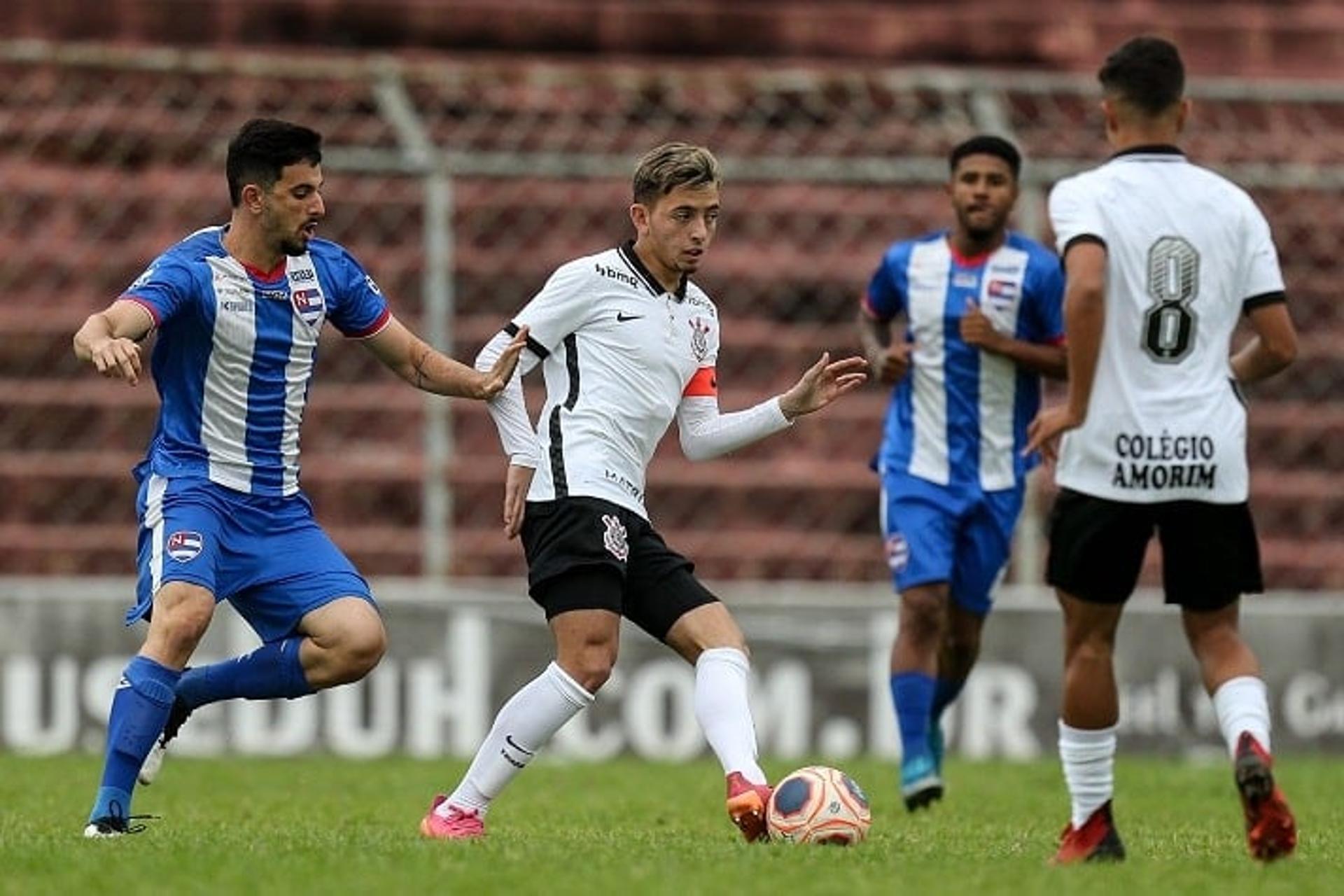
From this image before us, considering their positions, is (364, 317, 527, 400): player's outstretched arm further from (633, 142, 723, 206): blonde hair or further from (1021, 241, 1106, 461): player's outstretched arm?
(1021, 241, 1106, 461): player's outstretched arm

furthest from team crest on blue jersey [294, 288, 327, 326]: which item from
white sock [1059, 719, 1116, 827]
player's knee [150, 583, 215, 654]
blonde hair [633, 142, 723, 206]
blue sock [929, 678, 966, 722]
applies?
blue sock [929, 678, 966, 722]

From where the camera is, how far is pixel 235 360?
8445 millimetres

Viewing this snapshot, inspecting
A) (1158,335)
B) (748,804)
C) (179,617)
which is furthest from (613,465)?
(1158,335)

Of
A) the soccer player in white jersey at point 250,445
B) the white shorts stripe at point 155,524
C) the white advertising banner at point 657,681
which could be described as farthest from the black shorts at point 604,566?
the white advertising banner at point 657,681

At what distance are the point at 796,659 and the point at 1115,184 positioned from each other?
266 inches

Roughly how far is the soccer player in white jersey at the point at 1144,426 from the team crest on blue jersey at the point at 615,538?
50.2 inches

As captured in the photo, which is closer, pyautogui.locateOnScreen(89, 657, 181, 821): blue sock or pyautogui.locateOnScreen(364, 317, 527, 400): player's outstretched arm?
pyautogui.locateOnScreen(89, 657, 181, 821): blue sock

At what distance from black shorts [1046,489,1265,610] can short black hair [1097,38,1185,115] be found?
98 centimetres

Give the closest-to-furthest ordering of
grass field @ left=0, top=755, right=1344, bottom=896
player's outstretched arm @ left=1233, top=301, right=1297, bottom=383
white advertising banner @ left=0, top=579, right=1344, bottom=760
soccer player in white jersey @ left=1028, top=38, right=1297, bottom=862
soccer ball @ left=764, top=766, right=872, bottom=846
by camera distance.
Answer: grass field @ left=0, top=755, right=1344, bottom=896 → soccer player in white jersey @ left=1028, top=38, right=1297, bottom=862 → player's outstretched arm @ left=1233, top=301, right=1297, bottom=383 → soccer ball @ left=764, top=766, right=872, bottom=846 → white advertising banner @ left=0, top=579, right=1344, bottom=760

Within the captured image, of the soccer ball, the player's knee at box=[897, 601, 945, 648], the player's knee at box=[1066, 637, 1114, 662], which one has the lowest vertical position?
the soccer ball

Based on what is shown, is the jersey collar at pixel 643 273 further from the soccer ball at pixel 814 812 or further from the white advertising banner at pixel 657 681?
the white advertising banner at pixel 657 681

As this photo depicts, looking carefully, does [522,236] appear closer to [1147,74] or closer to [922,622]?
[922,622]

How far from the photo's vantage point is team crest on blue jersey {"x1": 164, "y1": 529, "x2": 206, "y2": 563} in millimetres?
8234

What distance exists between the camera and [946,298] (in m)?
10.6
